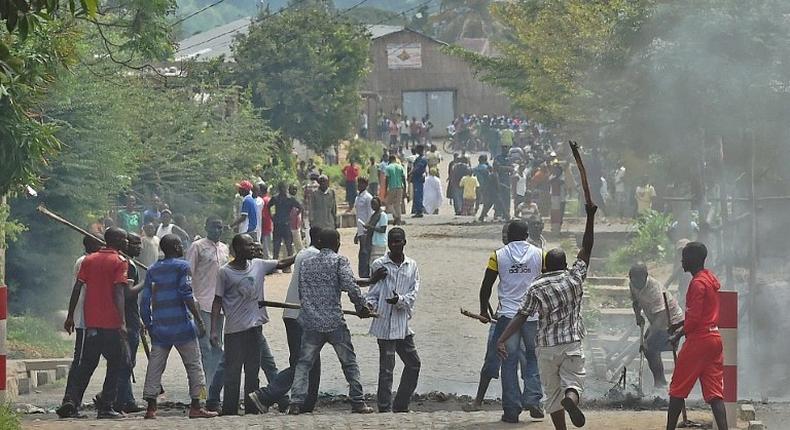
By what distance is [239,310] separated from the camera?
11.6m

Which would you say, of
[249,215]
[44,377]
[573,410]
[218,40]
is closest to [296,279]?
[573,410]

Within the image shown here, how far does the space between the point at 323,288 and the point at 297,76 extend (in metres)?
28.3

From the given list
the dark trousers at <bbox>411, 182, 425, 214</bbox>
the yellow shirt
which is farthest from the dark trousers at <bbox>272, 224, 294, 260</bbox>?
the yellow shirt

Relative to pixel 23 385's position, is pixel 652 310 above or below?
above

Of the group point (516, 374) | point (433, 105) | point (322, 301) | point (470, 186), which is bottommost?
point (516, 374)

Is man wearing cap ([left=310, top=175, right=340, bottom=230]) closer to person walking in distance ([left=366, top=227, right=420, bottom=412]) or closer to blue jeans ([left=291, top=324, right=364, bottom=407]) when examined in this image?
person walking in distance ([left=366, top=227, right=420, bottom=412])

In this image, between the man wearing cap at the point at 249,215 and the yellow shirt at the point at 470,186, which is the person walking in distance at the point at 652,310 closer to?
the man wearing cap at the point at 249,215

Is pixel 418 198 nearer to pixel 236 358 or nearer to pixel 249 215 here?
pixel 249 215

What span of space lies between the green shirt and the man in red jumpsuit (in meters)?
20.3

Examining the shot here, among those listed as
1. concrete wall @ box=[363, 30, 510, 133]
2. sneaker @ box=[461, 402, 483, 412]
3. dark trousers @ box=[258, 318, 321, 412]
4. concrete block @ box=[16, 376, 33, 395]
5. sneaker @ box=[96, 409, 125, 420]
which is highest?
concrete wall @ box=[363, 30, 510, 133]

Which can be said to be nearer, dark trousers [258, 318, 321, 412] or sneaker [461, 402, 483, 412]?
dark trousers [258, 318, 321, 412]

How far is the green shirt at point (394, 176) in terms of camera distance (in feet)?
99.1

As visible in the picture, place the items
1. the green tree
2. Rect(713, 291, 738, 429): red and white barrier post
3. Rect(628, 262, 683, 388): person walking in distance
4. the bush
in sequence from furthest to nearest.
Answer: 1. the green tree
2. the bush
3. Rect(628, 262, 683, 388): person walking in distance
4. Rect(713, 291, 738, 429): red and white barrier post

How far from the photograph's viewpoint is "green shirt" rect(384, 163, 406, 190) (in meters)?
30.2
